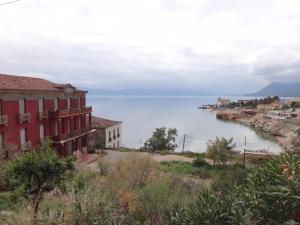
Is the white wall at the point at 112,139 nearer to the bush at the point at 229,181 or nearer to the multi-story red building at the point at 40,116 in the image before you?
the multi-story red building at the point at 40,116

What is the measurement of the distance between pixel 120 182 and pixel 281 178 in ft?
23.3

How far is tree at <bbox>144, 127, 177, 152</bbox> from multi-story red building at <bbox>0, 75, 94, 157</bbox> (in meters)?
7.94

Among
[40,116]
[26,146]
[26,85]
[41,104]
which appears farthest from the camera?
[41,104]

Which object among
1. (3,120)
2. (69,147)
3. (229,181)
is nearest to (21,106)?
(3,120)

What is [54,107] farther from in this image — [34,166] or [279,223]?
[279,223]

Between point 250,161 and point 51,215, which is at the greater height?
point 51,215

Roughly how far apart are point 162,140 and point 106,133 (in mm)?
6202

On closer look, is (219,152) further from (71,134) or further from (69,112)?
(69,112)

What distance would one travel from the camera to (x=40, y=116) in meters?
24.7

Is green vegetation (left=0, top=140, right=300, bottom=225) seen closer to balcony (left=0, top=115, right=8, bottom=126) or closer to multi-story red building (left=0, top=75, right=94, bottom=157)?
balcony (left=0, top=115, right=8, bottom=126)

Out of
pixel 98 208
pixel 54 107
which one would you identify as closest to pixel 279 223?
pixel 98 208

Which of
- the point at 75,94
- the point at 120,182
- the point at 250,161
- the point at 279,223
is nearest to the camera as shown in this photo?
the point at 279,223

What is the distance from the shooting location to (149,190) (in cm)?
953

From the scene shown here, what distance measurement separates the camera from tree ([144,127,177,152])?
3794cm
